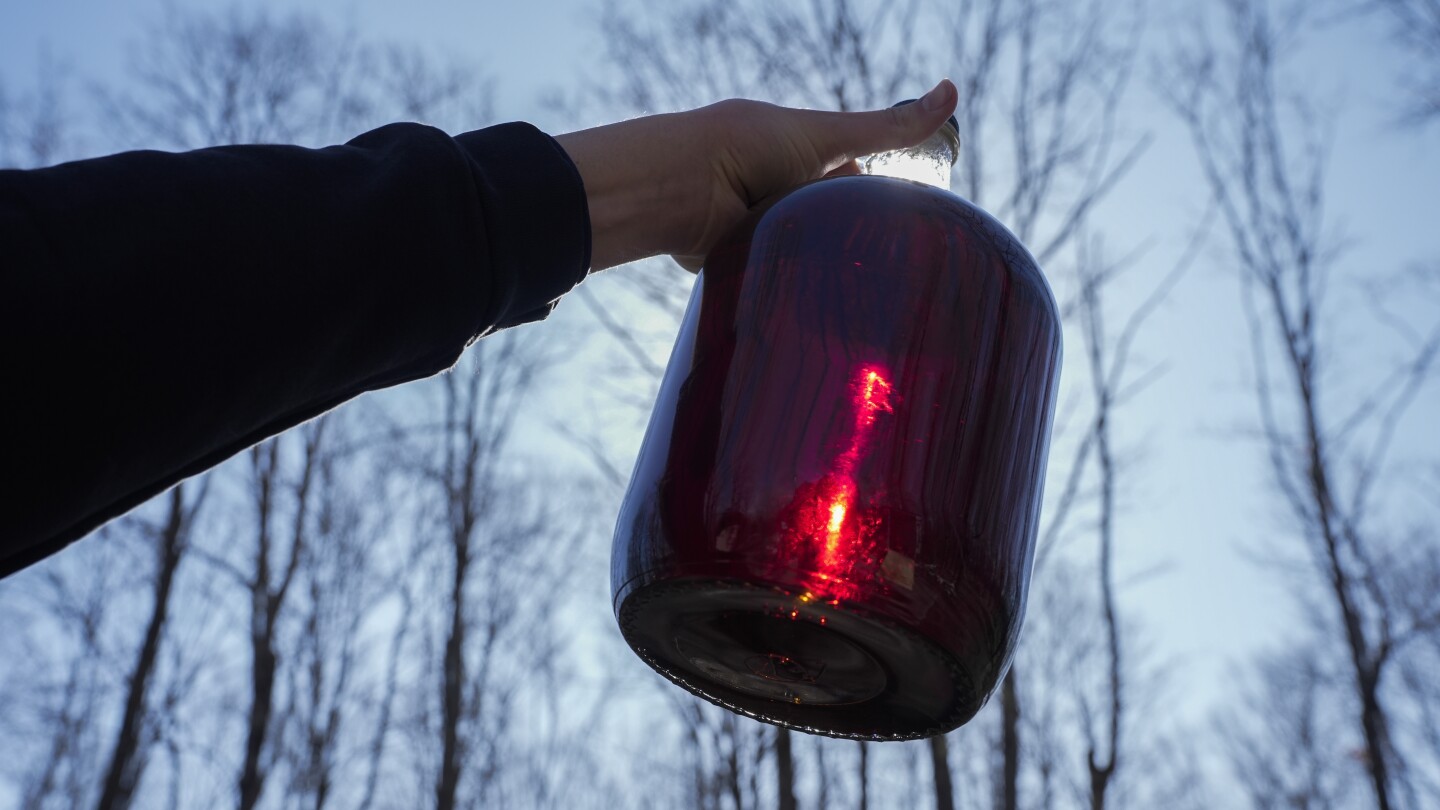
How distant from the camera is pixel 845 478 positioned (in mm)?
769

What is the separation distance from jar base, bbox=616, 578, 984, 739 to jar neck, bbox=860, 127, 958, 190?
0.74 metres

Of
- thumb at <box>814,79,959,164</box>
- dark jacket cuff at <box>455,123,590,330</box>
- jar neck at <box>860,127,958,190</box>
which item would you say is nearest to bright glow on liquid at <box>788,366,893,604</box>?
dark jacket cuff at <box>455,123,590,330</box>

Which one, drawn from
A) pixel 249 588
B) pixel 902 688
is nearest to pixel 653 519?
pixel 902 688

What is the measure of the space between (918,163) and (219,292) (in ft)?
3.28

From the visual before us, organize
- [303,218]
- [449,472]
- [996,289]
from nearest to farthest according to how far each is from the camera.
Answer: [303,218] → [996,289] → [449,472]

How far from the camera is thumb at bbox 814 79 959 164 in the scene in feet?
3.88

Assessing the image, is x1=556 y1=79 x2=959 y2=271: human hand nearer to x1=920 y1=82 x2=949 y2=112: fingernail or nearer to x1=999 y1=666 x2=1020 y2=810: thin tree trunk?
x1=920 y1=82 x2=949 y2=112: fingernail

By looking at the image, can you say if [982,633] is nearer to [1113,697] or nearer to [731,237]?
[731,237]

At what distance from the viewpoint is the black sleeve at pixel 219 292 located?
22.4 inches

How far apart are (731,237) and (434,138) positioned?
0.31 m

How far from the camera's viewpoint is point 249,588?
924 cm

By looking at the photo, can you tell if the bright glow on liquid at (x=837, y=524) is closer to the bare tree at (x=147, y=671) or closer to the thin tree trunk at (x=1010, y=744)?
the thin tree trunk at (x=1010, y=744)

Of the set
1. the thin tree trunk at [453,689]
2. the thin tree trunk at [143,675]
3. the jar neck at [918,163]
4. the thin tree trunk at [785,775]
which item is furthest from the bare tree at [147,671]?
the jar neck at [918,163]

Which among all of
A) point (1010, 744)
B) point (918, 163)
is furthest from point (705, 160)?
point (1010, 744)
